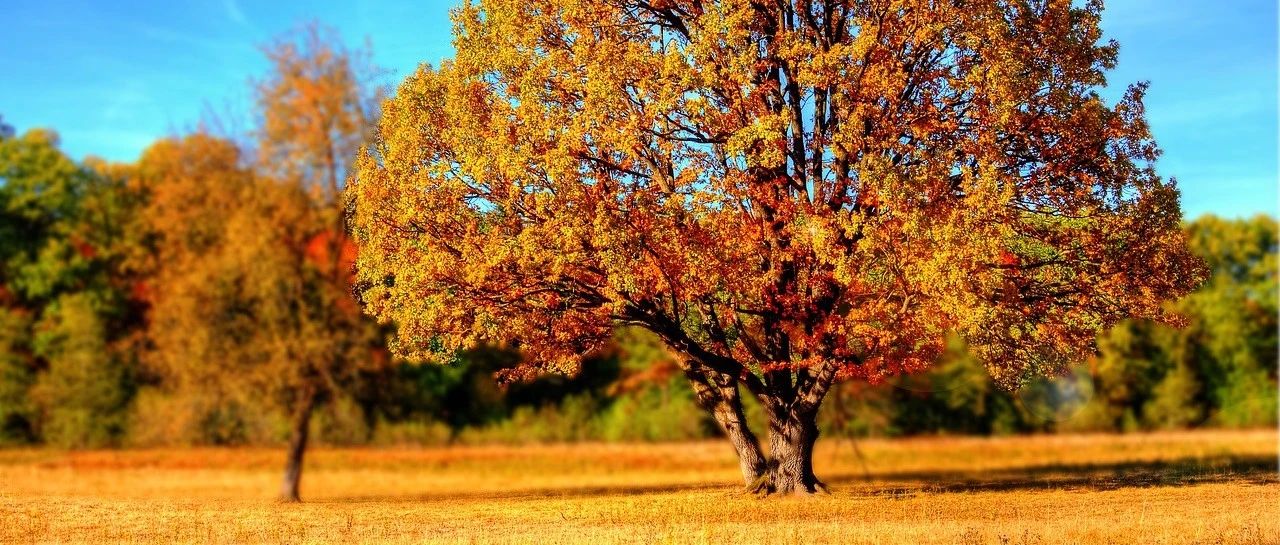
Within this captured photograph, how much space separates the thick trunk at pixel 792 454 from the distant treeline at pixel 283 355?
1129 cm

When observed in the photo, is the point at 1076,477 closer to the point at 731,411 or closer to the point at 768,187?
the point at 731,411

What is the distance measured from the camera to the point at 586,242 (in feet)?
75.6

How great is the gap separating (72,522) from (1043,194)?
20837mm

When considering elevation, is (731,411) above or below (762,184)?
below

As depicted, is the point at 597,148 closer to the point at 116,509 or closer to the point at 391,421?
the point at 116,509

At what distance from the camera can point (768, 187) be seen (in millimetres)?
23594

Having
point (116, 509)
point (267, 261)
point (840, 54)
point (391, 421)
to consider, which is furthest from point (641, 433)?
point (840, 54)

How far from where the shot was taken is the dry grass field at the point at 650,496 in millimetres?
20219

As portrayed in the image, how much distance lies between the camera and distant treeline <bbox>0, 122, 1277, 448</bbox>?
103ft

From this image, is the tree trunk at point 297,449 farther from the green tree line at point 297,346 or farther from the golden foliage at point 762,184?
the golden foliage at point 762,184

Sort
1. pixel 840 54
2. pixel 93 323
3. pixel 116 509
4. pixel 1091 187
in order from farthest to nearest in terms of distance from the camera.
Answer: pixel 93 323
pixel 116 509
pixel 1091 187
pixel 840 54

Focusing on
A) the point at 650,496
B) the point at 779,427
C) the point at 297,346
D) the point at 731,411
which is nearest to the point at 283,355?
the point at 297,346

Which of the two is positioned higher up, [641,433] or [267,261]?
[267,261]

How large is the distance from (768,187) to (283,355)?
1462cm
